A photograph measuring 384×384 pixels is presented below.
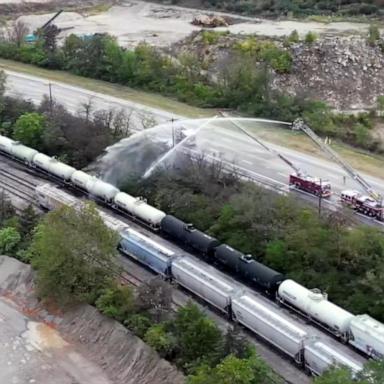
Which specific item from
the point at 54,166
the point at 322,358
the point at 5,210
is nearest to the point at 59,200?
the point at 5,210

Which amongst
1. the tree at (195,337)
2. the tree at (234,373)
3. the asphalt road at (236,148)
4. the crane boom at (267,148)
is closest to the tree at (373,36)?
the crane boom at (267,148)

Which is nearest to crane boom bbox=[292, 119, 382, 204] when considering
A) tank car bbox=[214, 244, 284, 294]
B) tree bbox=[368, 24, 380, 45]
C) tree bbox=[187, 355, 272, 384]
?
tank car bbox=[214, 244, 284, 294]

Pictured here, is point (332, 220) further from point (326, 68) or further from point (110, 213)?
point (326, 68)

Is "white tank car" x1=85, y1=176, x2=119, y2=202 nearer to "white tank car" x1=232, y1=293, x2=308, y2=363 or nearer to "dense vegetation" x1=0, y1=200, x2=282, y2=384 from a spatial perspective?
"dense vegetation" x1=0, y1=200, x2=282, y2=384

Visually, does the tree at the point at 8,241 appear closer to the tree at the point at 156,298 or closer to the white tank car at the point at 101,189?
the white tank car at the point at 101,189

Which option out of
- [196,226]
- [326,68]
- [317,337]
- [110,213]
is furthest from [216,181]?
[326,68]
